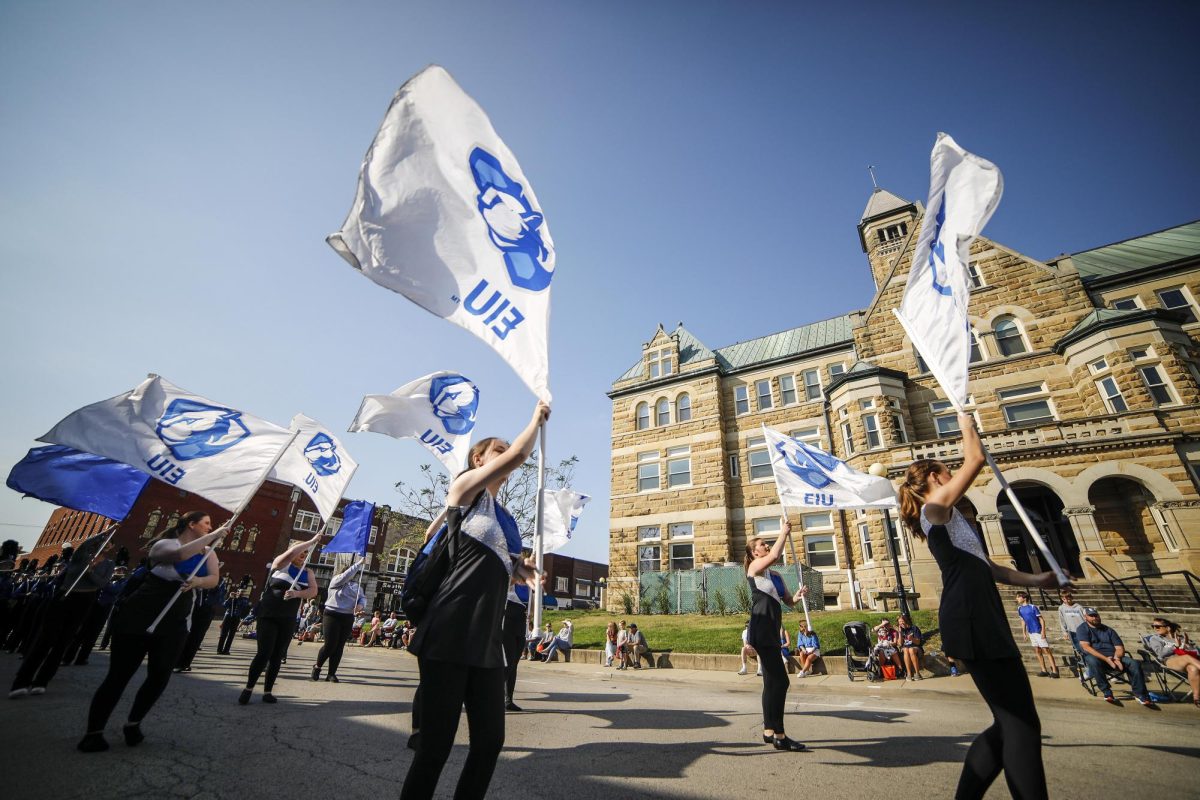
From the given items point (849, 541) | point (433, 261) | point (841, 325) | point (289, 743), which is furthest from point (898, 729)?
point (841, 325)

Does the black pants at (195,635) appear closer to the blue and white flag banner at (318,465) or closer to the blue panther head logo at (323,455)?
the blue and white flag banner at (318,465)

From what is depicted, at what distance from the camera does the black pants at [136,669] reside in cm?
401

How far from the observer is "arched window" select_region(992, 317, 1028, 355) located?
21828 mm

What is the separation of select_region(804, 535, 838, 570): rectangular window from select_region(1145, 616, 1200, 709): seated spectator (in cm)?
1405

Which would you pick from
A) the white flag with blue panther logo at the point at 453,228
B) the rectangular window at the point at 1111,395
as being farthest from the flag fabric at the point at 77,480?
the rectangular window at the point at 1111,395

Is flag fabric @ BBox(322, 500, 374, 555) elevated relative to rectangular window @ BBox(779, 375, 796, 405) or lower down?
lower down

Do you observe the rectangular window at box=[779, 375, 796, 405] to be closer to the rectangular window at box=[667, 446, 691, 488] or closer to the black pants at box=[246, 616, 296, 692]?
the rectangular window at box=[667, 446, 691, 488]

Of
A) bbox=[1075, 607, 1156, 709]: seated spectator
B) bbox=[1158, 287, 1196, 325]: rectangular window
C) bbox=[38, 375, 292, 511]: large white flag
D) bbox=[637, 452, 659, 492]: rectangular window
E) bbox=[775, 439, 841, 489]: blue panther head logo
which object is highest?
bbox=[1158, 287, 1196, 325]: rectangular window

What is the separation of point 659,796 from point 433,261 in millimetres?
4263

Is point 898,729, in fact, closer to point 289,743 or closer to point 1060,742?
point 1060,742

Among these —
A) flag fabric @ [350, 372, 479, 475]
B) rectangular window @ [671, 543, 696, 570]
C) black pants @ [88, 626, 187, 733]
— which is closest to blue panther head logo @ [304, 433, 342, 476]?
flag fabric @ [350, 372, 479, 475]

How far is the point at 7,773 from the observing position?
332 centimetres

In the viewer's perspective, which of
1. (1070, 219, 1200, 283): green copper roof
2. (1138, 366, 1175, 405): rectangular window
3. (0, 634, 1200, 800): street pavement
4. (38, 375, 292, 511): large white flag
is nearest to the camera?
(0, 634, 1200, 800): street pavement

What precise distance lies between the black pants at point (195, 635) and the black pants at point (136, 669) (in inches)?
228
